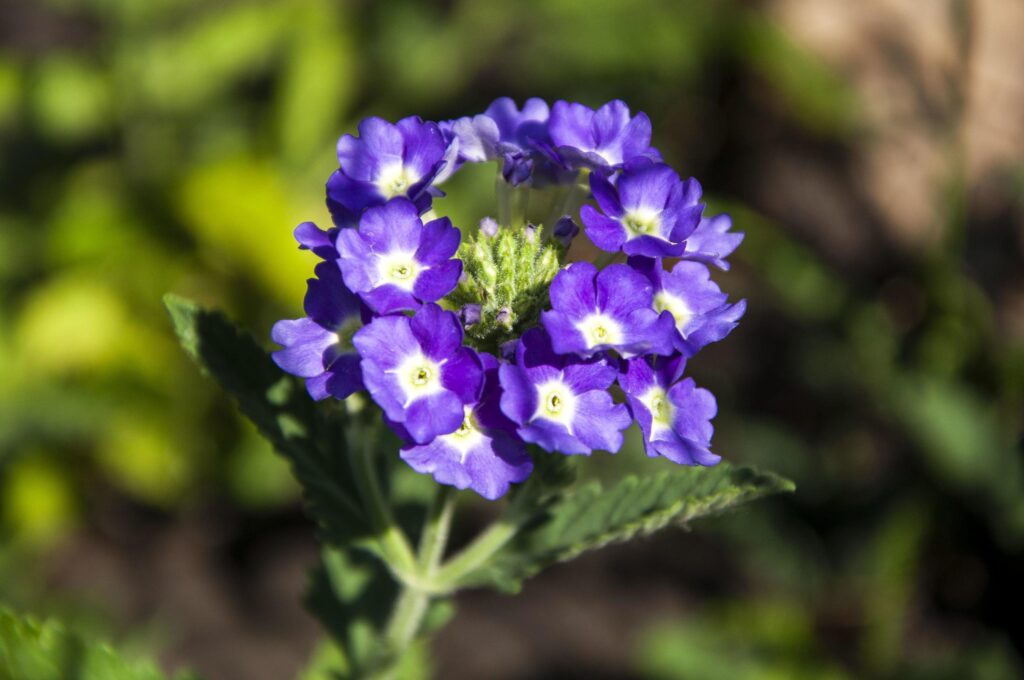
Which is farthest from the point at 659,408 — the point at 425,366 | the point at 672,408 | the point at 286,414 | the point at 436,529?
the point at 286,414

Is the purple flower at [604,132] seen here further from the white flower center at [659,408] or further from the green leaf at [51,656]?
the green leaf at [51,656]

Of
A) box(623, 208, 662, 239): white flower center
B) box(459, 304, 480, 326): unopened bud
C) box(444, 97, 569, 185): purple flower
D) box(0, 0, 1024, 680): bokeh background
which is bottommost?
box(0, 0, 1024, 680): bokeh background

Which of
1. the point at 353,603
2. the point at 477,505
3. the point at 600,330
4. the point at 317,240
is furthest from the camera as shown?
the point at 477,505

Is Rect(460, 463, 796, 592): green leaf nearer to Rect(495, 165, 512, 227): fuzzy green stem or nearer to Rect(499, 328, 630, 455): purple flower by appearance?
Rect(499, 328, 630, 455): purple flower

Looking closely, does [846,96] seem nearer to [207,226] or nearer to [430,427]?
[207,226]

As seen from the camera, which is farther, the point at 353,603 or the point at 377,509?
the point at 353,603

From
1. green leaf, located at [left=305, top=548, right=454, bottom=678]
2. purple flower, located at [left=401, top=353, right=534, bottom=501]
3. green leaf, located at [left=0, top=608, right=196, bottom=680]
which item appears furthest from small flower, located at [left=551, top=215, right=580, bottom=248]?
green leaf, located at [left=0, top=608, right=196, bottom=680]

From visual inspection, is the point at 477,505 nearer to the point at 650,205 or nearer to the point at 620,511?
the point at 620,511
